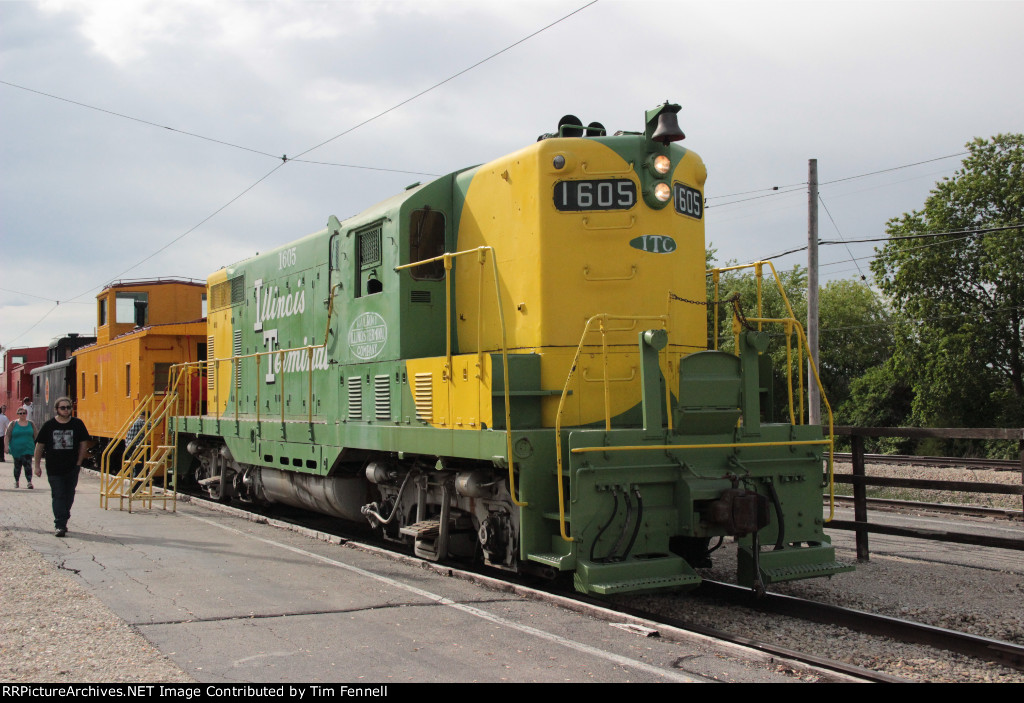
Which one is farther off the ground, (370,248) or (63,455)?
(370,248)

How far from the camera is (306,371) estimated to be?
10.1 m

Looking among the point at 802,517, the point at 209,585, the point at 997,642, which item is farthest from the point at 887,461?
the point at 209,585

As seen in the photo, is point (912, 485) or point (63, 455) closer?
point (912, 485)

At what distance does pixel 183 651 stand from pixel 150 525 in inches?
235

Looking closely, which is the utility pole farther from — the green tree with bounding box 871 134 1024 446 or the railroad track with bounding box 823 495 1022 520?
the green tree with bounding box 871 134 1024 446

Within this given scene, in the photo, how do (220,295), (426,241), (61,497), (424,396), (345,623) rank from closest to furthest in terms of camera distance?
1. (345,623)
2. (424,396)
3. (426,241)
4. (61,497)
5. (220,295)

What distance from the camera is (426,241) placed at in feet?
26.2

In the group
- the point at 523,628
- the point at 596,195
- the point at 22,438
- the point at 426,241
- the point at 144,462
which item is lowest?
the point at 523,628

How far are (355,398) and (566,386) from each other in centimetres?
343

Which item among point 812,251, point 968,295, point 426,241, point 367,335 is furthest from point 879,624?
point 968,295

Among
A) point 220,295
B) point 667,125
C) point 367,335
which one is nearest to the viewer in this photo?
point 667,125

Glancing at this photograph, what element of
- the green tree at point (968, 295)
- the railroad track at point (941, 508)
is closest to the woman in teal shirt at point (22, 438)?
the railroad track at point (941, 508)

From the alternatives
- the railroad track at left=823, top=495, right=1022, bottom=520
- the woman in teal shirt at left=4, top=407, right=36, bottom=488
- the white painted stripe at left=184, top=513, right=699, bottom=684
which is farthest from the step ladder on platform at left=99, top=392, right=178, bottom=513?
the railroad track at left=823, top=495, right=1022, bottom=520

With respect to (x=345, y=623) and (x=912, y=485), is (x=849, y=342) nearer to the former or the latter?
(x=912, y=485)
